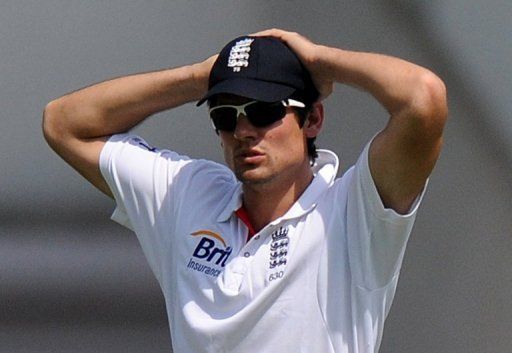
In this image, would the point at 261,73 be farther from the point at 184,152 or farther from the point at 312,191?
the point at 184,152

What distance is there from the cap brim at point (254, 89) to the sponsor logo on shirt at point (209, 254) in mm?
289

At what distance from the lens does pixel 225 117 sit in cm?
243

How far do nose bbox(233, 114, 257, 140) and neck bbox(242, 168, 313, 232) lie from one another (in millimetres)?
110

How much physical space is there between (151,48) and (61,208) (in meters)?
0.50

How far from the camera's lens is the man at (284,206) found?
2277mm

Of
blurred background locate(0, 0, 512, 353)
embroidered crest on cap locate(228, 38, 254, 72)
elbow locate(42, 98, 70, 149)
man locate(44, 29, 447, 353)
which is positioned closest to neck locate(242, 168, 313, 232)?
man locate(44, 29, 447, 353)

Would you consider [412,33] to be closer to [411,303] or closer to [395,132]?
[411,303]

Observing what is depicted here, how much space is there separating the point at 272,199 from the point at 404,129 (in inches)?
14.6

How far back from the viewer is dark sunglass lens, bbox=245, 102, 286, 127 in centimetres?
241

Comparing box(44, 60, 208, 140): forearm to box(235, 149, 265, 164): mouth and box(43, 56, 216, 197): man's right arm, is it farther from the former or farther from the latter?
box(235, 149, 265, 164): mouth

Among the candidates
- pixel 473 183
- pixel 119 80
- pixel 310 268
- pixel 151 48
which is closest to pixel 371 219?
pixel 310 268

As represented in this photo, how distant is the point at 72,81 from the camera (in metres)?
3.32

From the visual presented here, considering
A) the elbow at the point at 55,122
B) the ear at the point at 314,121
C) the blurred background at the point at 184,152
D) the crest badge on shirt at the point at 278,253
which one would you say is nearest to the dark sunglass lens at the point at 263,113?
the ear at the point at 314,121

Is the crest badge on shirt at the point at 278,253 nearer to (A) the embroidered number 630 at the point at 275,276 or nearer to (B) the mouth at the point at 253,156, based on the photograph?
(A) the embroidered number 630 at the point at 275,276
